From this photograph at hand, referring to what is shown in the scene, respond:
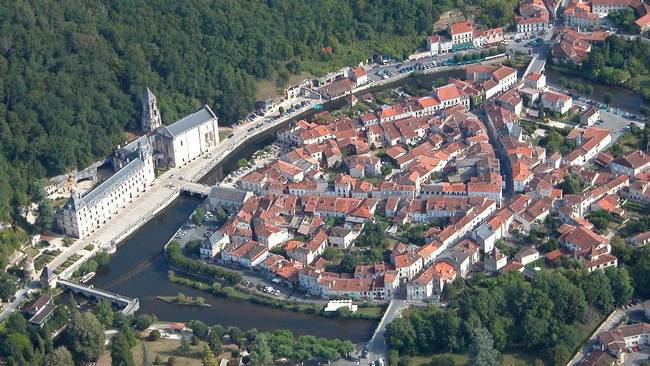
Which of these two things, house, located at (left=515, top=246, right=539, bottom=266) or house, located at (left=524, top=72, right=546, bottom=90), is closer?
Result: house, located at (left=515, top=246, right=539, bottom=266)

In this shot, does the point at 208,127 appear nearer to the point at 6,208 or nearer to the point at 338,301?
the point at 6,208

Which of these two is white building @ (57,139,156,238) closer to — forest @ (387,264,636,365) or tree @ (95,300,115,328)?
tree @ (95,300,115,328)

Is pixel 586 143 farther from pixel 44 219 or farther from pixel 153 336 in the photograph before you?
pixel 44 219

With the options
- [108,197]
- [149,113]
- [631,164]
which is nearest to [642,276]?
[631,164]

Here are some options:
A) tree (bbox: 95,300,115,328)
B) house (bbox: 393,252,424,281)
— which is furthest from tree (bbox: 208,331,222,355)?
house (bbox: 393,252,424,281)

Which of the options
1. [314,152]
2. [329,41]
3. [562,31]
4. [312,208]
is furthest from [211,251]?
[562,31]
